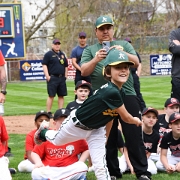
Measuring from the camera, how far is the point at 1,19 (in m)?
21.2

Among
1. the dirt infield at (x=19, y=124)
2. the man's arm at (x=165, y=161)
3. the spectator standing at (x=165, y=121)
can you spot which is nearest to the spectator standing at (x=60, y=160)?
the man's arm at (x=165, y=161)

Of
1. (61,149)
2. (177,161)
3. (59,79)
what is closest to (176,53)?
(177,161)

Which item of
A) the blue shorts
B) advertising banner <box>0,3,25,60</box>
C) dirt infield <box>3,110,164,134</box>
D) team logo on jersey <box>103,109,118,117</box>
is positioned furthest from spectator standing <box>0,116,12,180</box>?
advertising banner <box>0,3,25,60</box>

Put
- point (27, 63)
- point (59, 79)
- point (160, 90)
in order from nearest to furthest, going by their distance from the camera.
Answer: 1. point (59, 79)
2. point (160, 90)
3. point (27, 63)

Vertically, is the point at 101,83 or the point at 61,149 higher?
the point at 101,83

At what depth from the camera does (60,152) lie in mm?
5910

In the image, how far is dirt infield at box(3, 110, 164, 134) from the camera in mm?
10528

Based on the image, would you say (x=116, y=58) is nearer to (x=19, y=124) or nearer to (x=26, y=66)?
(x=19, y=124)

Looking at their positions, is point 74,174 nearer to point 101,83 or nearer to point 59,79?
point 101,83

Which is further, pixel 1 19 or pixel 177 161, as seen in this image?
pixel 1 19

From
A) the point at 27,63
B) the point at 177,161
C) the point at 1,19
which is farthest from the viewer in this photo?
the point at 27,63

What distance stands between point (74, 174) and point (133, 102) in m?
1.09

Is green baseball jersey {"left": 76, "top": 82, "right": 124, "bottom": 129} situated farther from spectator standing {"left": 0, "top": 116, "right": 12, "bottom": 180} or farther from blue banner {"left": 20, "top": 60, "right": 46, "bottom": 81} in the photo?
blue banner {"left": 20, "top": 60, "right": 46, "bottom": 81}

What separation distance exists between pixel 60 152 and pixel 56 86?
6.17m
